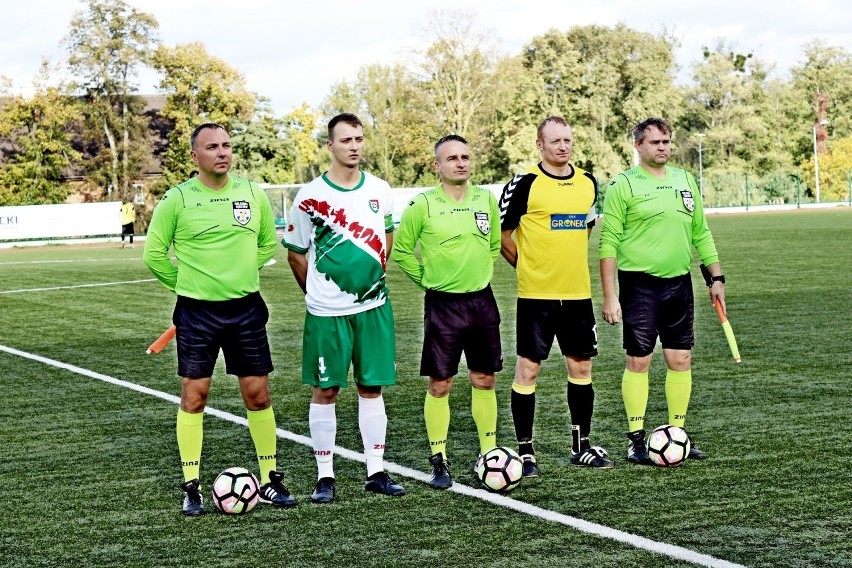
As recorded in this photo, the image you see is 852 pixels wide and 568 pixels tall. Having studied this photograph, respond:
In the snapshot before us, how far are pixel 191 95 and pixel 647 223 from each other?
57176 millimetres

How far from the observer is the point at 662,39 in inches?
3098

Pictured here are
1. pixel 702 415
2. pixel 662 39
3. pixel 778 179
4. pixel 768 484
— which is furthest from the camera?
pixel 662 39

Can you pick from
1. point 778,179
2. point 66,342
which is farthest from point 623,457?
point 778,179

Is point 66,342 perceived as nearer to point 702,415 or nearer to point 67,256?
point 702,415

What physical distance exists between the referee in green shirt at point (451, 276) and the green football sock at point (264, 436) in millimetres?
920

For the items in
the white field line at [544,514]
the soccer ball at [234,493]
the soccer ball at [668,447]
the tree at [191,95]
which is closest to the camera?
the white field line at [544,514]

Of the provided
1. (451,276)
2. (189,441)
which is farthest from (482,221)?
(189,441)

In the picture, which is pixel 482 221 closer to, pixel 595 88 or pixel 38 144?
pixel 38 144

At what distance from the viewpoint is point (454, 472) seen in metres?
6.94

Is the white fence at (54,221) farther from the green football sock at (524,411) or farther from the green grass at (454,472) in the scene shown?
the green football sock at (524,411)

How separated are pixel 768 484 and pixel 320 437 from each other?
2.49 metres

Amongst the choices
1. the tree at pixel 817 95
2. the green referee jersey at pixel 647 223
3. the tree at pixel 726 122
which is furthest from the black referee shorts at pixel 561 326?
the tree at pixel 817 95

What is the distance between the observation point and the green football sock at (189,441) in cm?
627

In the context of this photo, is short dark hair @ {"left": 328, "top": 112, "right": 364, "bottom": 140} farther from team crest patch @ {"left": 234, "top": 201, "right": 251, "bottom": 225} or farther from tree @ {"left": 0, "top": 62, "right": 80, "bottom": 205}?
tree @ {"left": 0, "top": 62, "right": 80, "bottom": 205}
